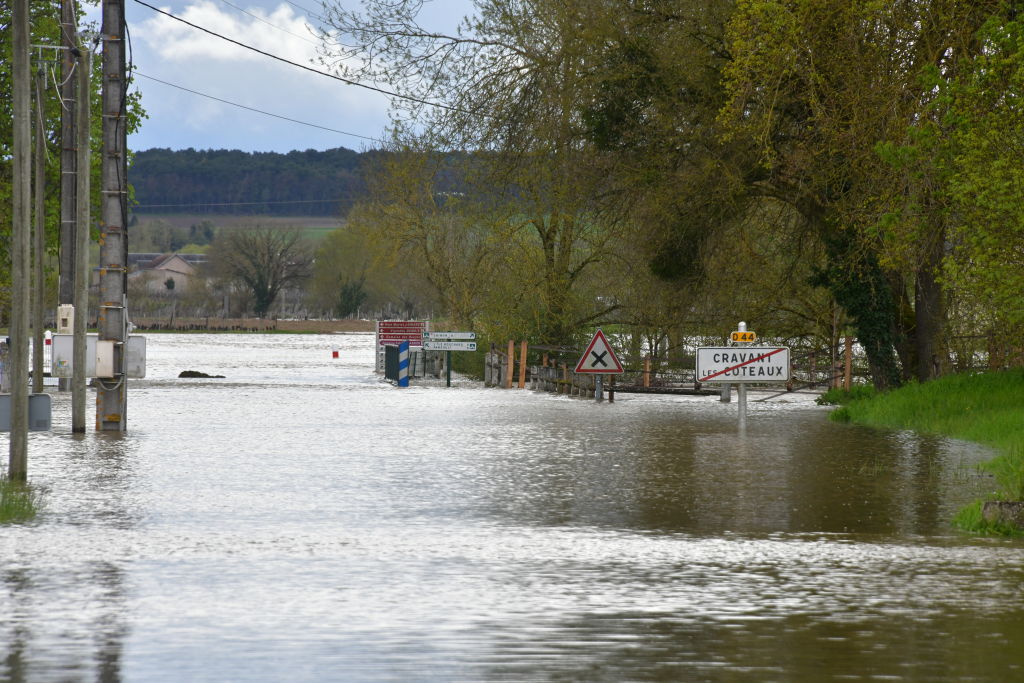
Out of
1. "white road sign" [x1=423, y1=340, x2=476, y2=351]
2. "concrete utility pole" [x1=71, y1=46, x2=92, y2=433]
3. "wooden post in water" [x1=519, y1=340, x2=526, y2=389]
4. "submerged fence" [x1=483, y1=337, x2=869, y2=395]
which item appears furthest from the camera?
"white road sign" [x1=423, y1=340, x2=476, y2=351]

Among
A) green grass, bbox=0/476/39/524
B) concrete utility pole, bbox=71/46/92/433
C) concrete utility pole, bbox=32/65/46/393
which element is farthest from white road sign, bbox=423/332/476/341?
green grass, bbox=0/476/39/524

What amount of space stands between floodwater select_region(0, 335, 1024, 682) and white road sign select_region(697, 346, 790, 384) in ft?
13.7

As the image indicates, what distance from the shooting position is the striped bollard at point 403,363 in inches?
1617

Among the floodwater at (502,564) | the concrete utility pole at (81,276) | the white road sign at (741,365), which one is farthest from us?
the white road sign at (741,365)

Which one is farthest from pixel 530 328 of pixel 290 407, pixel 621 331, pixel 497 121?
pixel 290 407

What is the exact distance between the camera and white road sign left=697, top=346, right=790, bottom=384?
24.8 metres

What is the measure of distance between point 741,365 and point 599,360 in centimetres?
868

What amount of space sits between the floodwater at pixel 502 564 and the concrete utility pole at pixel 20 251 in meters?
0.62

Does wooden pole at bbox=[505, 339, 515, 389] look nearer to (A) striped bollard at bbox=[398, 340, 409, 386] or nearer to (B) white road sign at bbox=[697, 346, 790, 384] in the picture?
(A) striped bollard at bbox=[398, 340, 409, 386]

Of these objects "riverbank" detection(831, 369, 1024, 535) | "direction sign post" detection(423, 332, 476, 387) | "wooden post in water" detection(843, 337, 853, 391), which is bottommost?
"riverbank" detection(831, 369, 1024, 535)

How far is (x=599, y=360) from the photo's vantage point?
110ft

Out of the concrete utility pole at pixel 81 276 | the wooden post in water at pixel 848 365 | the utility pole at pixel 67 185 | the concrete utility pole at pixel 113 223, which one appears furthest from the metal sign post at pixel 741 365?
the utility pole at pixel 67 185

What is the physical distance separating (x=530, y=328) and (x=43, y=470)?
2814 centimetres

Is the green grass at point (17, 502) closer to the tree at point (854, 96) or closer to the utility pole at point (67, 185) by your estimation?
the tree at point (854, 96)
